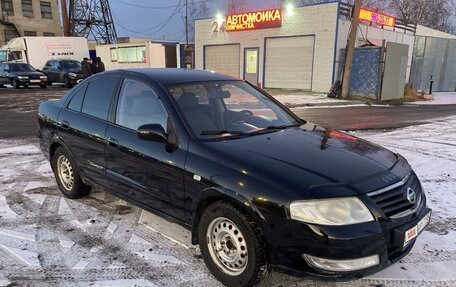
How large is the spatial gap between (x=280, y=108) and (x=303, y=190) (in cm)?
187

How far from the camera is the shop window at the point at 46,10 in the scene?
4831 centimetres

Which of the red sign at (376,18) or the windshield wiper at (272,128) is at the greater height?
the red sign at (376,18)

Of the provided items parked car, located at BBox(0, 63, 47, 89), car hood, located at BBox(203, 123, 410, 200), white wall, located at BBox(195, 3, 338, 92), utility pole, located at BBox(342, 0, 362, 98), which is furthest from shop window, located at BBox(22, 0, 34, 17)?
car hood, located at BBox(203, 123, 410, 200)

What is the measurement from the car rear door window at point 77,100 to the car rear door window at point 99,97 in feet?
0.32

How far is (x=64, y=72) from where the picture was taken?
24.5m

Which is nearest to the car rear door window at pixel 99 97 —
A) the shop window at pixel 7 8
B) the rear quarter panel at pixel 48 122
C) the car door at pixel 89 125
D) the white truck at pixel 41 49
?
the car door at pixel 89 125

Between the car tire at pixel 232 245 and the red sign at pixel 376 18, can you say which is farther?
the red sign at pixel 376 18

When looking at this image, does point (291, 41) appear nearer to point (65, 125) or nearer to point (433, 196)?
point (433, 196)

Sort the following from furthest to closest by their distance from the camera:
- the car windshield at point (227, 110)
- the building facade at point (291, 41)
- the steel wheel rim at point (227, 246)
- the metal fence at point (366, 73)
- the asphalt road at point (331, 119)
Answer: the building facade at point (291, 41) → the metal fence at point (366, 73) → the asphalt road at point (331, 119) → the car windshield at point (227, 110) → the steel wheel rim at point (227, 246)

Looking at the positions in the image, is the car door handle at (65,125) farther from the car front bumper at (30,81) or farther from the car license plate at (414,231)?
the car front bumper at (30,81)

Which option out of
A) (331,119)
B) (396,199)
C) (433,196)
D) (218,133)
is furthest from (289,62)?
(396,199)

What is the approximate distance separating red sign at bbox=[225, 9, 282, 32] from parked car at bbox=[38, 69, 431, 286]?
18331 mm

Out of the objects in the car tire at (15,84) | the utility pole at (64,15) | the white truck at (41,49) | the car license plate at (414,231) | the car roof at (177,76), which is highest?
the utility pole at (64,15)

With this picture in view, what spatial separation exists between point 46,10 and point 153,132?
53272 mm
